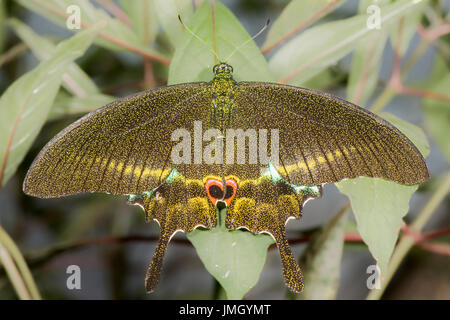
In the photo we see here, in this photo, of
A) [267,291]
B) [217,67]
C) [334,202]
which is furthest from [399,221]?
[334,202]

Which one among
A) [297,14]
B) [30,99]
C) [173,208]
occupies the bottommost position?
[173,208]

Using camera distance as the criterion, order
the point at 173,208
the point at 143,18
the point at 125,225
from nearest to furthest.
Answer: the point at 173,208 < the point at 143,18 < the point at 125,225

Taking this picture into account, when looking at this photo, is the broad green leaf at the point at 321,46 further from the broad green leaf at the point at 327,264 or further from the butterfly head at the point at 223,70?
the broad green leaf at the point at 327,264

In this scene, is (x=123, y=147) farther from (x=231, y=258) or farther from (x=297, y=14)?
(x=297, y=14)

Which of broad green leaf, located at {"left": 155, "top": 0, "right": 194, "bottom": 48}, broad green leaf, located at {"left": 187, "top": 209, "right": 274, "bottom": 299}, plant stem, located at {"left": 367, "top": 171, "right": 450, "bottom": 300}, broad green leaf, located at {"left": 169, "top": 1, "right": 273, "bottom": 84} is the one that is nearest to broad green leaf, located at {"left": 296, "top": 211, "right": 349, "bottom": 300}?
plant stem, located at {"left": 367, "top": 171, "right": 450, "bottom": 300}

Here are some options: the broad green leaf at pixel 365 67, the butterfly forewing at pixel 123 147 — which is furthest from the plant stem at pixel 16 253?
the broad green leaf at pixel 365 67

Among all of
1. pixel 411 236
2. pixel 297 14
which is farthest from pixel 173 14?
pixel 411 236
